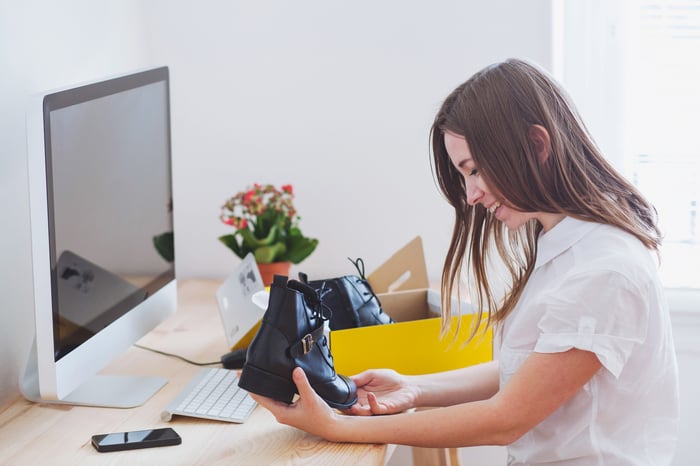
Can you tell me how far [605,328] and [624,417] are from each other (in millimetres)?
169

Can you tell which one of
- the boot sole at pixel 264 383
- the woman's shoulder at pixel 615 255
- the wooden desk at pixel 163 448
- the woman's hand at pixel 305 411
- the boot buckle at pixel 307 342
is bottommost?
the wooden desk at pixel 163 448

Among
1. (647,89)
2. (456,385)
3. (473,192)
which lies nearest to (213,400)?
(456,385)

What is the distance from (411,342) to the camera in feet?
4.80

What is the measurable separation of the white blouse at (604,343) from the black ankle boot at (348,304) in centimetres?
29

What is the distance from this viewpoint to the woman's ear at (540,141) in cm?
119

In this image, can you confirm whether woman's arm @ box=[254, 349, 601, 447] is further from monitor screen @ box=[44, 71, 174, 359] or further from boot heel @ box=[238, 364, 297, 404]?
monitor screen @ box=[44, 71, 174, 359]

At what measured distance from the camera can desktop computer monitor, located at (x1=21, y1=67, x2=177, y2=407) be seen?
1168 mm

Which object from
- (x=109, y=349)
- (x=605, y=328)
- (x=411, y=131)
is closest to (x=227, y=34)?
(x=411, y=131)

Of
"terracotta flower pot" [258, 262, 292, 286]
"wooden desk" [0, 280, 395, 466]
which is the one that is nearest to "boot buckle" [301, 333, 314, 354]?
"wooden desk" [0, 280, 395, 466]

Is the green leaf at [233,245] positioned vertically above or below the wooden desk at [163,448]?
above

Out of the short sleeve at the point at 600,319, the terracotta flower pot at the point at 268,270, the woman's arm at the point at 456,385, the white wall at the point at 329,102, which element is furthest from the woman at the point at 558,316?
the white wall at the point at 329,102

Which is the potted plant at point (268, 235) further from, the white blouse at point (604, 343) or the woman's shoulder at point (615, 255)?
the woman's shoulder at point (615, 255)

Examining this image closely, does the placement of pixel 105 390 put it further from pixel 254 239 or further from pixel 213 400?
pixel 254 239

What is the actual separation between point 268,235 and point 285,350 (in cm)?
77
